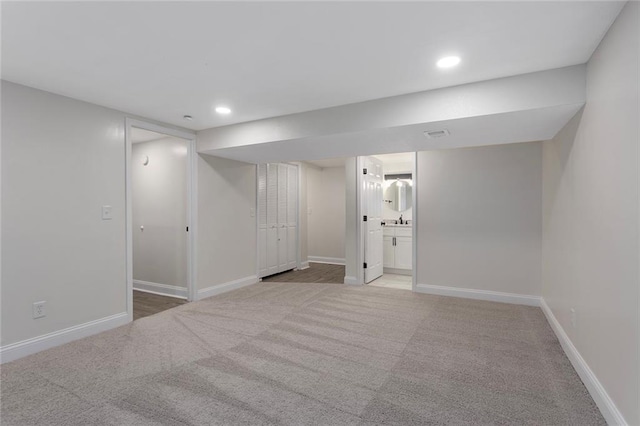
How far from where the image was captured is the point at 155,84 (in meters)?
2.63

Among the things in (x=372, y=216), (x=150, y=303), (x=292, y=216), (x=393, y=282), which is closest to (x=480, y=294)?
(x=393, y=282)

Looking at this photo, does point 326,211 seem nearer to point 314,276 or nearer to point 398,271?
point 314,276

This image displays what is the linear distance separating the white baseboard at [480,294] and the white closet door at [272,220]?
2.58 meters

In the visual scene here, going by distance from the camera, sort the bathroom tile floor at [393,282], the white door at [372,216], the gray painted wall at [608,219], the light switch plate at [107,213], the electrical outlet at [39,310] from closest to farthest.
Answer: the gray painted wall at [608,219] → the electrical outlet at [39,310] → the light switch plate at [107,213] → the bathroom tile floor at [393,282] → the white door at [372,216]

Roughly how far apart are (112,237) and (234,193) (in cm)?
180

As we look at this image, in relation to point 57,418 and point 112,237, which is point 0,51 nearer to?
point 112,237

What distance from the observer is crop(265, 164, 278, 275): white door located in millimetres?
5699

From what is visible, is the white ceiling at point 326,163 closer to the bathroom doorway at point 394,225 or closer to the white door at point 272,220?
the bathroom doorway at point 394,225

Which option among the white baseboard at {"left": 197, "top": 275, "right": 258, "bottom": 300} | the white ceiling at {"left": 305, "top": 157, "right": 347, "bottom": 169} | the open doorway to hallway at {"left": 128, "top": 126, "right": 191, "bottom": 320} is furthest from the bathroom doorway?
the open doorway to hallway at {"left": 128, "top": 126, "right": 191, "bottom": 320}

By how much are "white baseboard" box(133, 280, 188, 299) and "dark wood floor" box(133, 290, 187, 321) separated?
85mm

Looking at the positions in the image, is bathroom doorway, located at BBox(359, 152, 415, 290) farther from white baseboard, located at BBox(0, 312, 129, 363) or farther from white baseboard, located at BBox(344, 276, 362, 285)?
white baseboard, located at BBox(0, 312, 129, 363)

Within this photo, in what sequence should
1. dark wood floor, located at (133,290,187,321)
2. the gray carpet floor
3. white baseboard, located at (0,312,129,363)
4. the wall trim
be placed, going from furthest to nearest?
1. the wall trim
2. dark wood floor, located at (133,290,187,321)
3. white baseboard, located at (0,312,129,363)
4. the gray carpet floor

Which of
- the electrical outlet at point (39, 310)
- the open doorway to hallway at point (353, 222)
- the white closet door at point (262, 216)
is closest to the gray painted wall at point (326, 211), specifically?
the open doorway to hallway at point (353, 222)

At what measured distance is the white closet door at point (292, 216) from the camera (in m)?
6.26
